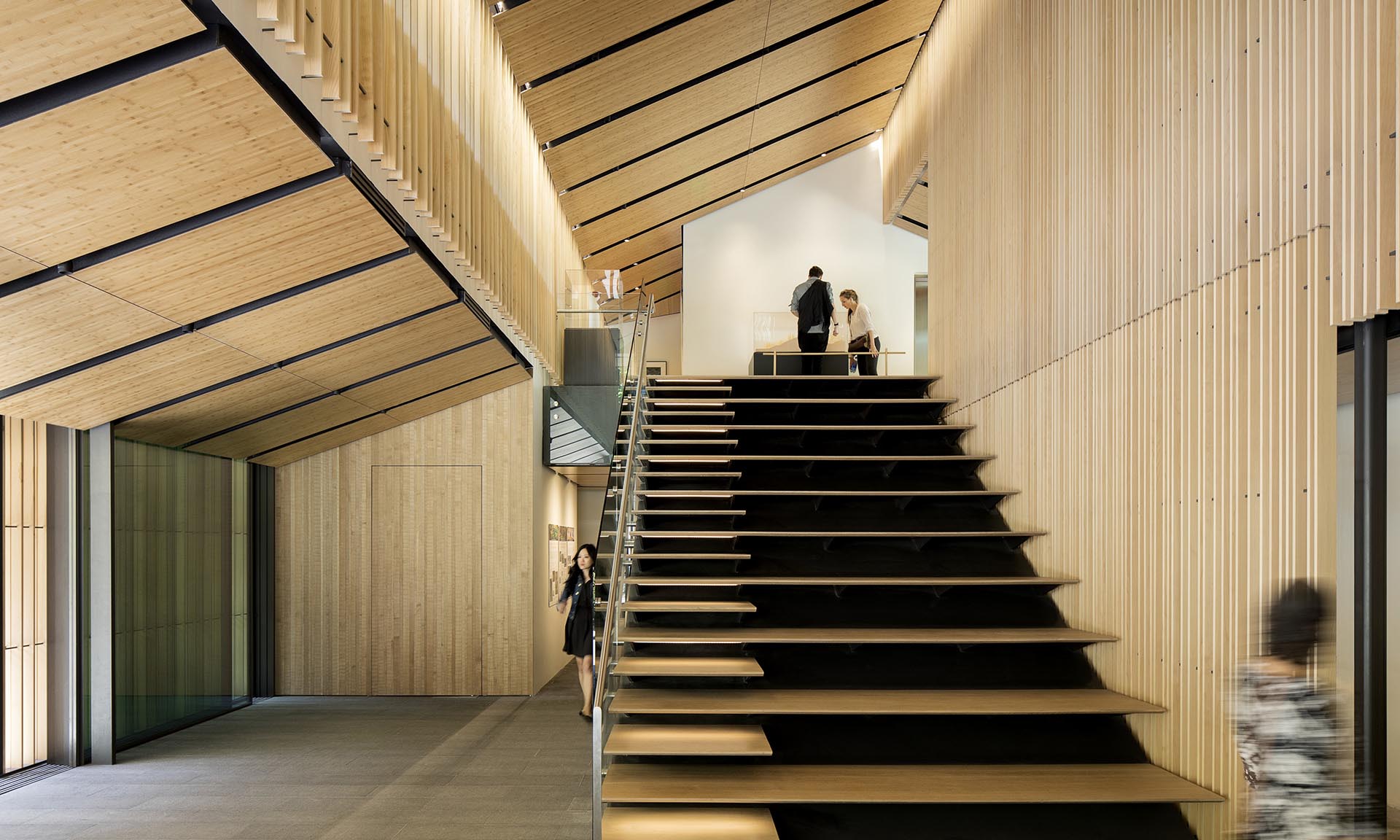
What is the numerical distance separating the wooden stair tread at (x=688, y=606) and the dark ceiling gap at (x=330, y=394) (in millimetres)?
4124

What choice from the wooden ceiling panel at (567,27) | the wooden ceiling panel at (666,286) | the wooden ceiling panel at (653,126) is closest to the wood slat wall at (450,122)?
the wooden ceiling panel at (567,27)

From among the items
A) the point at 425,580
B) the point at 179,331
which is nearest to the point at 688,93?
the point at 425,580

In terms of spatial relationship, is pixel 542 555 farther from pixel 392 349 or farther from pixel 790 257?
pixel 790 257

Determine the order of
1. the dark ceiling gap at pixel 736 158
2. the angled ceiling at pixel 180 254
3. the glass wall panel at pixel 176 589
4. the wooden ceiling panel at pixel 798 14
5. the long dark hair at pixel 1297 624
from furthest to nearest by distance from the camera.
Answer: the dark ceiling gap at pixel 736 158, the wooden ceiling panel at pixel 798 14, the glass wall panel at pixel 176 589, the angled ceiling at pixel 180 254, the long dark hair at pixel 1297 624

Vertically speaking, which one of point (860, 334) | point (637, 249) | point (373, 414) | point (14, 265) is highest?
point (637, 249)

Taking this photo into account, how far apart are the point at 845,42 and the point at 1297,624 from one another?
10.0 meters

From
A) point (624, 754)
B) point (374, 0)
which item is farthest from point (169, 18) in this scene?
point (624, 754)

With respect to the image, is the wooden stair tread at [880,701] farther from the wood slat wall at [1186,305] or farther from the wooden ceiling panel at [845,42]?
the wooden ceiling panel at [845,42]

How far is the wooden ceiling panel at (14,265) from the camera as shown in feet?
16.3

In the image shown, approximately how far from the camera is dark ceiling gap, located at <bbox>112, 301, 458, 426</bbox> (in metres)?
8.26

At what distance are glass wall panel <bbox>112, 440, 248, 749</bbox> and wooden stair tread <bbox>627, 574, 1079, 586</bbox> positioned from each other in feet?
15.3

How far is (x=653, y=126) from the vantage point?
38.9ft

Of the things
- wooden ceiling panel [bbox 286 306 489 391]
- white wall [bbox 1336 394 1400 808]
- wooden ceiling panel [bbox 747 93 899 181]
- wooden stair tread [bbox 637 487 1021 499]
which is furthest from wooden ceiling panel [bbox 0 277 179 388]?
wooden ceiling panel [bbox 747 93 899 181]

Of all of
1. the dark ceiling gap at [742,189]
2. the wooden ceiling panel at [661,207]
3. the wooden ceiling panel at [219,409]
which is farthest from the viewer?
the dark ceiling gap at [742,189]
